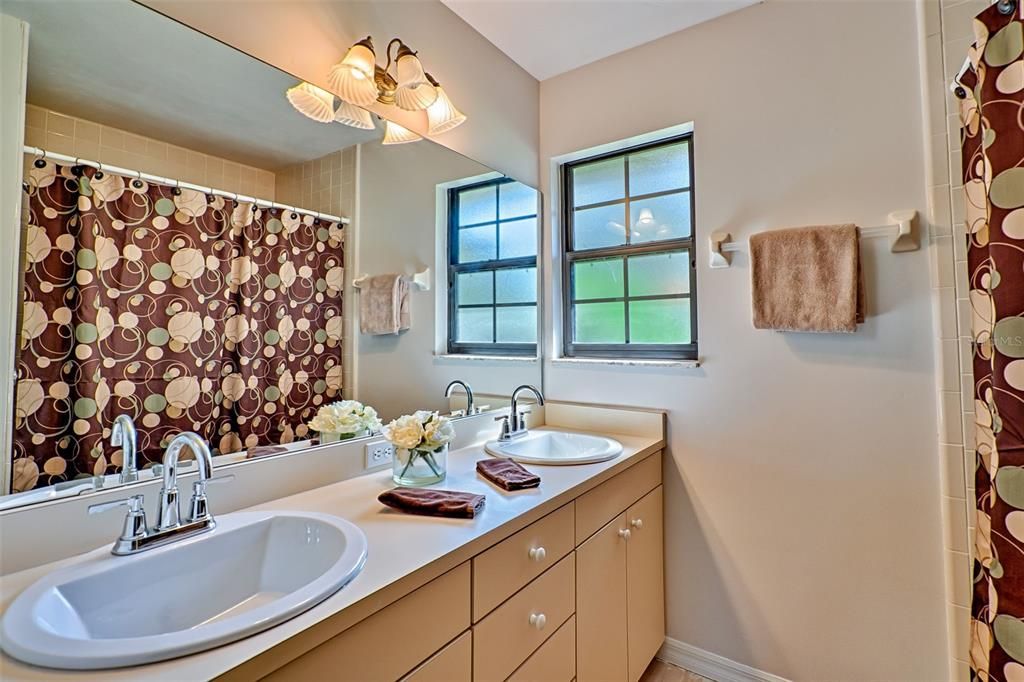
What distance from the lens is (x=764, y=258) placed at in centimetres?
165

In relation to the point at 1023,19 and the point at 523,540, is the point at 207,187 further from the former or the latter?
the point at 1023,19

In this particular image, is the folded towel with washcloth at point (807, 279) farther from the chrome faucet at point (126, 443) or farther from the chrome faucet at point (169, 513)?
the chrome faucet at point (126, 443)

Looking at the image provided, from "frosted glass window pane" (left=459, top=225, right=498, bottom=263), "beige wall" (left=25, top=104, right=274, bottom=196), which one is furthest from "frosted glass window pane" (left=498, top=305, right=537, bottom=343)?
"beige wall" (left=25, top=104, right=274, bottom=196)

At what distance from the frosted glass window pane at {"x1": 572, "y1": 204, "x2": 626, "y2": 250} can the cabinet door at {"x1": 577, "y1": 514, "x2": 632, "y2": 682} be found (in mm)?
1202

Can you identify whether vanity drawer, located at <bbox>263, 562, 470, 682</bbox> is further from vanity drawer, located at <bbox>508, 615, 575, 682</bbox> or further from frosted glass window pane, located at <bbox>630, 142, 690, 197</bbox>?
frosted glass window pane, located at <bbox>630, 142, 690, 197</bbox>

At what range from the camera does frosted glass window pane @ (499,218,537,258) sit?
7.18 ft

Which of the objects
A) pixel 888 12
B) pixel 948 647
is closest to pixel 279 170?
pixel 888 12

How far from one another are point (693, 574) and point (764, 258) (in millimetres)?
1245

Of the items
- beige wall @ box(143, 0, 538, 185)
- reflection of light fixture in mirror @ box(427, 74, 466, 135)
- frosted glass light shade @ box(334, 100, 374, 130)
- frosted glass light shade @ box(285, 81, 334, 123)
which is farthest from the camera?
reflection of light fixture in mirror @ box(427, 74, 466, 135)

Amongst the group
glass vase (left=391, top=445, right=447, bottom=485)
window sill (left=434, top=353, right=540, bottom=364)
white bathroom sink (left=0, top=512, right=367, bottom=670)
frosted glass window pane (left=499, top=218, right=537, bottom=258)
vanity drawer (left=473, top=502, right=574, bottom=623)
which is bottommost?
vanity drawer (left=473, top=502, right=574, bottom=623)

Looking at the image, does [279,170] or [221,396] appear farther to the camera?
[279,170]

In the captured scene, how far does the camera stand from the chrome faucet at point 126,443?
1005 mm

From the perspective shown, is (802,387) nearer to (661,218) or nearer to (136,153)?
(661,218)

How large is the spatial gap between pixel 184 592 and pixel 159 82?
111cm
